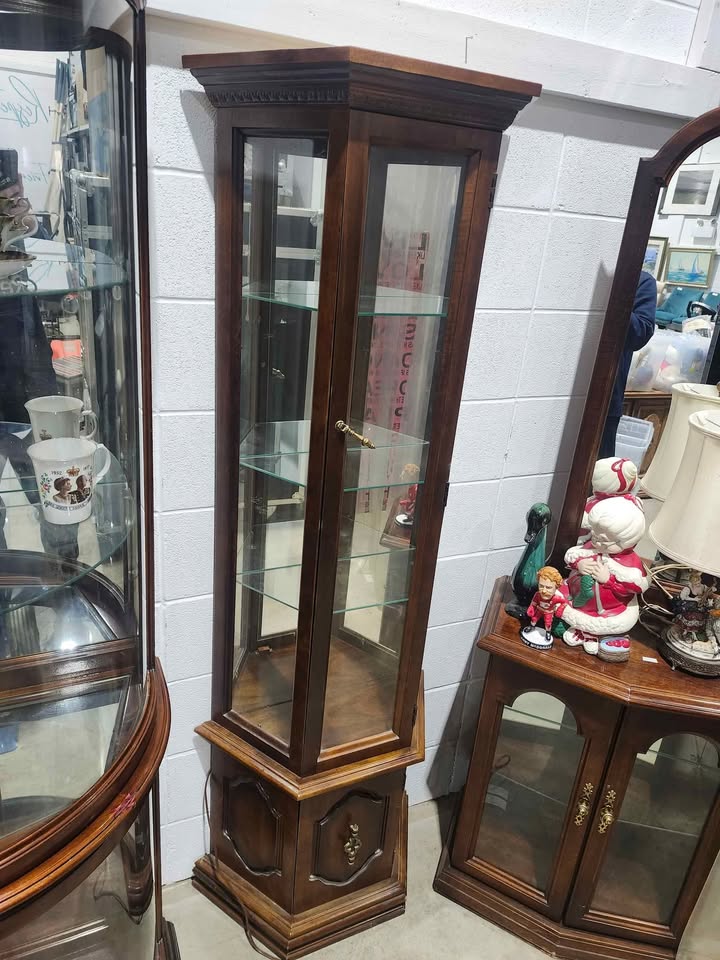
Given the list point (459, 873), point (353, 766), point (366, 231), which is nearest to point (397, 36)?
point (366, 231)

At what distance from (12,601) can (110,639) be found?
17cm

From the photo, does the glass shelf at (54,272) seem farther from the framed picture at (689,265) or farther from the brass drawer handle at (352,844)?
the brass drawer handle at (352,844)

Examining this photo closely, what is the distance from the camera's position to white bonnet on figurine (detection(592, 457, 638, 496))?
1.45 m

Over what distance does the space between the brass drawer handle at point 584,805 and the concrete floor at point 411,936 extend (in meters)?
0.33

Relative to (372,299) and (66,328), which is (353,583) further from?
(66,328)

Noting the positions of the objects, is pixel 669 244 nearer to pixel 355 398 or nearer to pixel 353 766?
pixel 355 398

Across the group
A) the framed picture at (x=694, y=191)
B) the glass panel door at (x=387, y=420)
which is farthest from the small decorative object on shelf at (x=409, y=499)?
the framed picture at (x=694, y=191)

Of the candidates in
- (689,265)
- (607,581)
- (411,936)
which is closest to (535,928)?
(411,936)

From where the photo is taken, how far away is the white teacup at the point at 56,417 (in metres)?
0.93

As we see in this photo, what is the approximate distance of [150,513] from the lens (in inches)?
41.9

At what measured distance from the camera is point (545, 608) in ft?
5.01

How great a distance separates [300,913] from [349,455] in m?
1.10

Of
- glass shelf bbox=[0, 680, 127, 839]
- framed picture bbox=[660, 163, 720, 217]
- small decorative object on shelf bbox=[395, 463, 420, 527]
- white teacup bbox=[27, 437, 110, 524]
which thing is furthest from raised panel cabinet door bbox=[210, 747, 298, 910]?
framed picture bbox=[660, 163, 720, 217]

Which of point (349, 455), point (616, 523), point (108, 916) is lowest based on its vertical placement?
point (108, 916)
